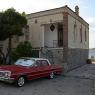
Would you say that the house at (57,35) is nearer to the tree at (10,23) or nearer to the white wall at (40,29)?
the white wall at (40,29)

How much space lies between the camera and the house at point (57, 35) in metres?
15.6

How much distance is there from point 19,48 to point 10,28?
1933 millimetres

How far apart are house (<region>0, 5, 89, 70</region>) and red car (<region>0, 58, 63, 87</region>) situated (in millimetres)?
3357

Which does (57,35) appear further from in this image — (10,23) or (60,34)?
(10,23)

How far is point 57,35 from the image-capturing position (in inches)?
704

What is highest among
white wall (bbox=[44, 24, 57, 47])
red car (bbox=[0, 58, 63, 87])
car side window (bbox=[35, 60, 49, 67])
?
white wall (bbox=[44, 24, 57, 47])

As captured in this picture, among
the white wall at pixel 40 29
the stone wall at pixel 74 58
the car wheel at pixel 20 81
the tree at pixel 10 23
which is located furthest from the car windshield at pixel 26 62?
the white wall at pixel 40 29

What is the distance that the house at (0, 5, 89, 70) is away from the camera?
15.6 m

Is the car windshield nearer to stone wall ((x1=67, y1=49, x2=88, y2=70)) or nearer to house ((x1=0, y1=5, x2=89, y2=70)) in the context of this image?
house ((x1=0, y1=5, x2=89, y2=70))

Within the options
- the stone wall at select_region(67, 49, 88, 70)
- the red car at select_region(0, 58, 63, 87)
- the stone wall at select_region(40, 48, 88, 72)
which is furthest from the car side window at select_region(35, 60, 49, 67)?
the stone wall at select_region(67, 49, 88, 70)

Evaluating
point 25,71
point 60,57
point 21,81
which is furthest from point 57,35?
point 21,81

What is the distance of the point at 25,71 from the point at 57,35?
8.91 m

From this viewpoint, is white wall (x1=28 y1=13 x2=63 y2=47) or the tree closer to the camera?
the tree

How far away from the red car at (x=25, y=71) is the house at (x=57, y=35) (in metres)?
3.36
